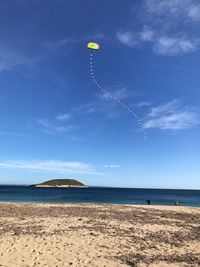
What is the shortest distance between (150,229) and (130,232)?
2.53 m

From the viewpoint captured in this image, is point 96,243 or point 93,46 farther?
point 93,46

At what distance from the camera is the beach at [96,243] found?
14.7m

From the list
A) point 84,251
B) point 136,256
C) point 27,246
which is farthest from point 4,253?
point 136,256

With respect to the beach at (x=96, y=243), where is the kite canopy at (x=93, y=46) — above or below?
above

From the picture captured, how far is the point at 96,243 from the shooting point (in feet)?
59.4

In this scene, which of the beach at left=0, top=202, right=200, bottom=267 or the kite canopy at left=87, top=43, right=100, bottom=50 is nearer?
the beach at left=0, top=202, right=200, bottom=267

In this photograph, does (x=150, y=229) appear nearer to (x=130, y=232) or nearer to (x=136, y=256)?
(x=130, y=232)

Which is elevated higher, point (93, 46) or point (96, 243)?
point (93, 46)

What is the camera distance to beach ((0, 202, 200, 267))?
1469 centimetres

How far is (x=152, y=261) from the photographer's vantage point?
14.8m

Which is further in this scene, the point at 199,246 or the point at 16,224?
the point at 16,224

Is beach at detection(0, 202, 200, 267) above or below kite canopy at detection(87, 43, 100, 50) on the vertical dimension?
below

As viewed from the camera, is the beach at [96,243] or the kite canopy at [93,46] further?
the kite canopy at [93,46]

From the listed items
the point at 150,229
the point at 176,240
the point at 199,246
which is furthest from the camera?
the point at 150,229
